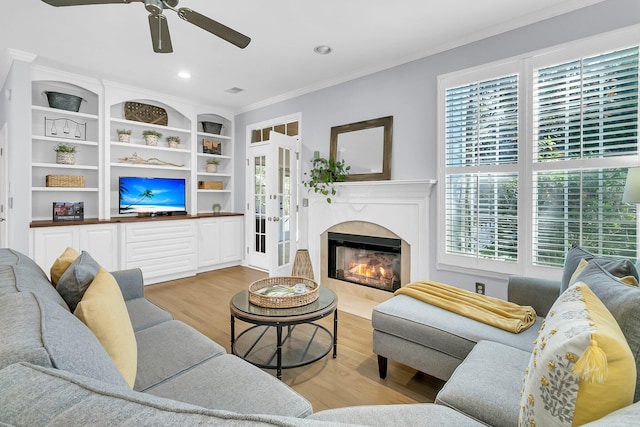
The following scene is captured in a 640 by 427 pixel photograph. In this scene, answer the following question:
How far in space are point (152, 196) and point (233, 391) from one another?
4197 millimetres

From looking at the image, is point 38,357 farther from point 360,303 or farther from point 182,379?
point 360,303

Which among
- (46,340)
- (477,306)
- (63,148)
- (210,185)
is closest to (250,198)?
(210,185)

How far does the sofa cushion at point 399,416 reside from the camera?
1006 millimetres

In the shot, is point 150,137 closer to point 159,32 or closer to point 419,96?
point 159,32

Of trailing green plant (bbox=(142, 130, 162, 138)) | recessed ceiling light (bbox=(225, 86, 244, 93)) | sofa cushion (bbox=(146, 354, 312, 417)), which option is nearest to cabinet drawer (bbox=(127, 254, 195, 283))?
trailing green plant (bbox=(142, 130, 162, 138))

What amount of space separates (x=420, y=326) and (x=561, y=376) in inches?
46.8

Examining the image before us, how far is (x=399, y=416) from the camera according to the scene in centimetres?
104

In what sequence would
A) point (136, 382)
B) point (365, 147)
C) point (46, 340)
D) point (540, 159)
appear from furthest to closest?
point (365, 147) < point (540, 159) < point (136, 382) < point (46, 340)

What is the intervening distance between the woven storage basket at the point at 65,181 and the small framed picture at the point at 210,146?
183cm

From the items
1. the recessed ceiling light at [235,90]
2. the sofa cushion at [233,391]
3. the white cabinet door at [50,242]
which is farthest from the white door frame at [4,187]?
the sofa cushion at [233,391]

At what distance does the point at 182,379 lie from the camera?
4.31 feet

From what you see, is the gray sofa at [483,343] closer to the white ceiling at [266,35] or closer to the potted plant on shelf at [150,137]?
the white ceiling at [266,35]

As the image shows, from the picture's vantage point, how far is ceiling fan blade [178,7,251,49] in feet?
6.49

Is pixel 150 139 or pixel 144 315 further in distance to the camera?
pixel 150 139
